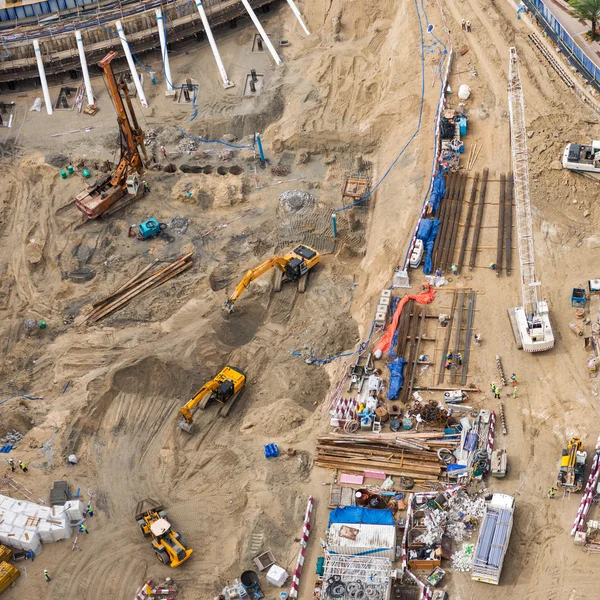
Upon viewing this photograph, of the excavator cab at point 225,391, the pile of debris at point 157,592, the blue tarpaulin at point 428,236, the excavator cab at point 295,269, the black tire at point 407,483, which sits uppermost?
the blue tarpaulin at point 428,236

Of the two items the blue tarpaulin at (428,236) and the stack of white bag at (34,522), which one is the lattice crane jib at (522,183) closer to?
the blue tarpaulin at (428,236)

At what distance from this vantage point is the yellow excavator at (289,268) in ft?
161

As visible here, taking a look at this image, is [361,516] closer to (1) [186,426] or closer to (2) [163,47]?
(1) [186,426]

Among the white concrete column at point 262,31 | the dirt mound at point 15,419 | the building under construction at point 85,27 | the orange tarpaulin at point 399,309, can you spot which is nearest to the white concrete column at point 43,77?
the building under construction at point 85,27

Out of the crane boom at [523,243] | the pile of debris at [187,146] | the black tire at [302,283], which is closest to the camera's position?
the crane boom at [523,243]

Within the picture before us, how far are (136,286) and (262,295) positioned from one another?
7563mm

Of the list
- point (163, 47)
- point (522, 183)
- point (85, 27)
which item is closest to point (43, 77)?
point (85, 27)

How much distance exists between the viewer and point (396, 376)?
141 ft

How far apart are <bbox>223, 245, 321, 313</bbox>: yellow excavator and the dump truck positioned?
59.0 feet

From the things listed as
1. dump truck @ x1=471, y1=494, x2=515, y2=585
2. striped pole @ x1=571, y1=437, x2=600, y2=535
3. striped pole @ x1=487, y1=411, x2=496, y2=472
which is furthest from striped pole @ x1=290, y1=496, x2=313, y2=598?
striped pole @ x1=571, y1=437, x2=600, y2=535

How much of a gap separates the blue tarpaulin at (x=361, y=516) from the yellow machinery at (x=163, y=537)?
6375 millimetres

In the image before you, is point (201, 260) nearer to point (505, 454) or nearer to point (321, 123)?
point (321, 123)

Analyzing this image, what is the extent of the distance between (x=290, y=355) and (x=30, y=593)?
1682 cm

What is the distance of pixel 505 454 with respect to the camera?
128 feet
